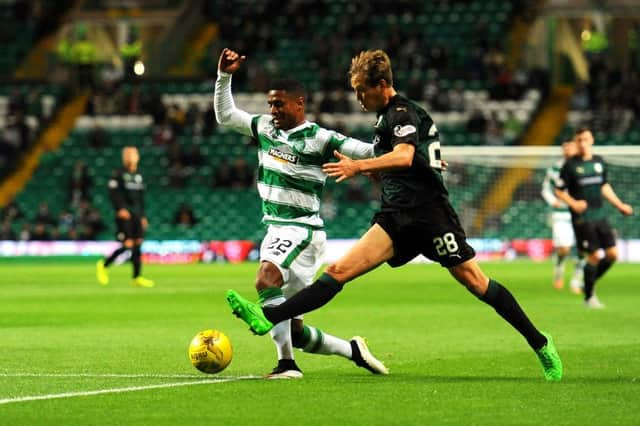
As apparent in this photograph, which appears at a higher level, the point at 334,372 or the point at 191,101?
the point at 334,372

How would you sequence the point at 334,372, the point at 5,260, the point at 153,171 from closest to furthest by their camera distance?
the point at 334,372, the point at 5,260, the point at 153,171

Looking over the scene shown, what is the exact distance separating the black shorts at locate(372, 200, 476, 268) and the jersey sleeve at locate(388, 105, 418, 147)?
55cm

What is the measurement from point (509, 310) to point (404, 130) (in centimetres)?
149

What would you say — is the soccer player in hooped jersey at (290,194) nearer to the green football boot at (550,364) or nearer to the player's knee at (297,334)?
the player's knee at (297,334)

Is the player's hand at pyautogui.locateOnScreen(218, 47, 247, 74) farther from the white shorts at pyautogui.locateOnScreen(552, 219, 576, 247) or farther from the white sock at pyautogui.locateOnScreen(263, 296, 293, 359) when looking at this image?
the white shorts at pyautogui.locateOnScreen(552, 219, 576, 247)

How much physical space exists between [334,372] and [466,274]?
4.83 ft

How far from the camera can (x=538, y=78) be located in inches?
1596

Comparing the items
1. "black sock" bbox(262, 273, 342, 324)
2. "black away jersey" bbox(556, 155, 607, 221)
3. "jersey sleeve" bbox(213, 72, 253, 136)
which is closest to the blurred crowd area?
"black away jersey" bbox(556, 155, 607, 221)

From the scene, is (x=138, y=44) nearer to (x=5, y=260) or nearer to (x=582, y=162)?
(x=5, y=260)

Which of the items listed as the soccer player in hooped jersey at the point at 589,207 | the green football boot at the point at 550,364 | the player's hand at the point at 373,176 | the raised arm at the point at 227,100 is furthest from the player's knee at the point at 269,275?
the soccer player in hooped jersey at the point at 589,207

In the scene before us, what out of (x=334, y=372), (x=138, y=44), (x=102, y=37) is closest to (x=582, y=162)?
(x=334, y=372)

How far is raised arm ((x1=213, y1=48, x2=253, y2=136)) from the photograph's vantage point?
401 inches

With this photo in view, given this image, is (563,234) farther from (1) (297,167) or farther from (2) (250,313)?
(2) (250,313)

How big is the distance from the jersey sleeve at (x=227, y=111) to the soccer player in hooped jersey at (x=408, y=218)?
3.38 feet
